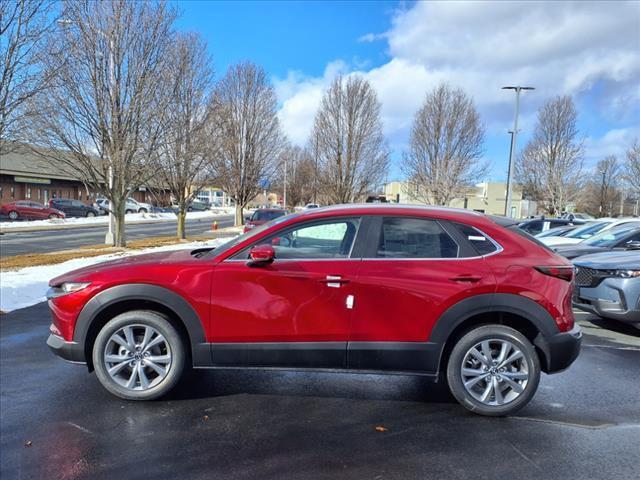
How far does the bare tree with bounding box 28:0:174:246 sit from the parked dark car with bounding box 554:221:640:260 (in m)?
12.5

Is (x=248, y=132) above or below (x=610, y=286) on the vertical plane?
above

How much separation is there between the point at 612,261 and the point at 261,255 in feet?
18.3

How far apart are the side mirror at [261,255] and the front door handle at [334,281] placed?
46 centimetres

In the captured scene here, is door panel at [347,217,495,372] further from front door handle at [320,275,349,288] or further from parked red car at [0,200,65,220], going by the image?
parked red car at [0,200,65,220]

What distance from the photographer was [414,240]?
380cm

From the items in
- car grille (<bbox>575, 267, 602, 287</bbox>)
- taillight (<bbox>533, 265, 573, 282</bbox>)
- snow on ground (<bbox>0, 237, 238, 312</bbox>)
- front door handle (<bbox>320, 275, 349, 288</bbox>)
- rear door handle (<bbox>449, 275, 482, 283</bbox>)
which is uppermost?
taillight (<bbox>533, 265, 573, 282</bbox>)

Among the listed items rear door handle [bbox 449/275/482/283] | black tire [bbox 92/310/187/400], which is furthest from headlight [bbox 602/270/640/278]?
black tire [bbox 92/310/187/400]

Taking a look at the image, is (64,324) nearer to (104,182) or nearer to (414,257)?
(414,257)

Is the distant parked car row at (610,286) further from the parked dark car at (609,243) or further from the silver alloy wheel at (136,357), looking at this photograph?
the silver alloy wheel at (136,357)

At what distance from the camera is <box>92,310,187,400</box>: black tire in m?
3.75

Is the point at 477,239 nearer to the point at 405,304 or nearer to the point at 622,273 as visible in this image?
the point at 405,304

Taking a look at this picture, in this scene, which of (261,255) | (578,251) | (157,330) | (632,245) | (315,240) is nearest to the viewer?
(261,255)

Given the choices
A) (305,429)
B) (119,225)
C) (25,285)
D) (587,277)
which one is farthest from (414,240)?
(119,225)

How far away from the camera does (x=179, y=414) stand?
3623mm
